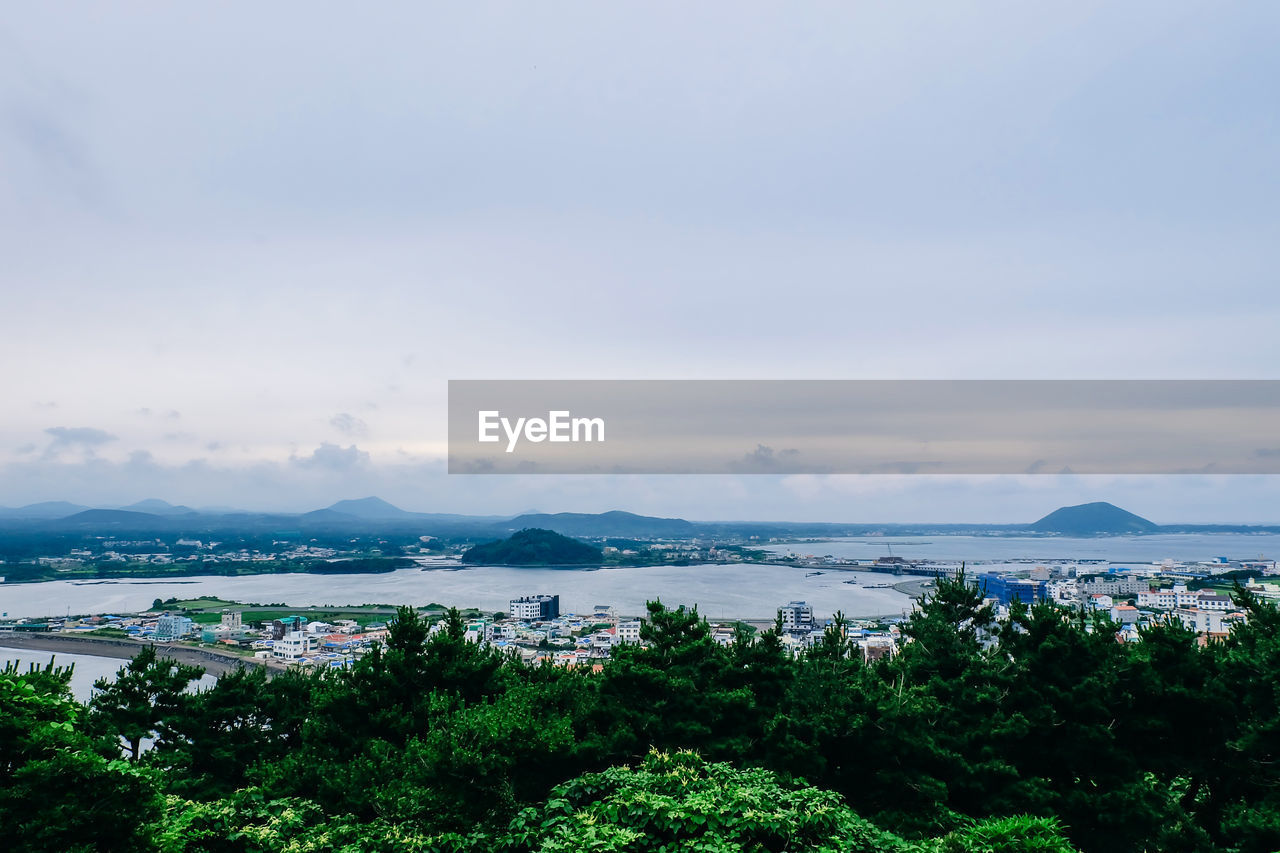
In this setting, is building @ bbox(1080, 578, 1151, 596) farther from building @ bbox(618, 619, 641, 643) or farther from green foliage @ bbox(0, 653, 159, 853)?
green foliage @ bbox(0, 653, 159, 853)

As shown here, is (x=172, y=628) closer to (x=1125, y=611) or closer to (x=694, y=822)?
(x=694, y=822)

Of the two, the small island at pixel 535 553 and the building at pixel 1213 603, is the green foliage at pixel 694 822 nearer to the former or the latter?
the building at pixel 1213 603

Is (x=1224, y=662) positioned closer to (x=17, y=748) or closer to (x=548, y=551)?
(x=17, y=748)

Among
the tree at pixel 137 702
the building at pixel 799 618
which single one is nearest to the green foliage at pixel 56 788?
the tree at pixel 137 702

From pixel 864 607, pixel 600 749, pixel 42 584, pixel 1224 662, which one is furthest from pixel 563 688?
pixel 42 584

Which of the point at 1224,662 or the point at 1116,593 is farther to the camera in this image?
the point at 1116,593

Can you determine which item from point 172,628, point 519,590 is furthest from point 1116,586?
point 172,628
